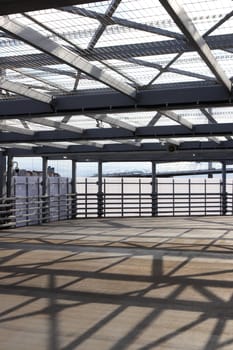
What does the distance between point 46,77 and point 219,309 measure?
4.15m

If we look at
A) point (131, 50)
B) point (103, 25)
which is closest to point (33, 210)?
point (131, 50)

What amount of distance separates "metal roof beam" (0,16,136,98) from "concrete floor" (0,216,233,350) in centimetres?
278

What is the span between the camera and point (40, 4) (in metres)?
2.82

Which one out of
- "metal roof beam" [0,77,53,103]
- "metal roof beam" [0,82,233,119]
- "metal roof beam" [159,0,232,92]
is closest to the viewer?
"metal roof beam" [159,0,232,92]

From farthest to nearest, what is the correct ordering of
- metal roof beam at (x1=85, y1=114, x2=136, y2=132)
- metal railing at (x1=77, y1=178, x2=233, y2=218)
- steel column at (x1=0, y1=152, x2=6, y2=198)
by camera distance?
metal railing at (x1=77, y1=178, x2=233, y2=218), steel column at (x1=0, y1=152, x2=6, y2=198), metal roof beam at (x1=85, y1=114, x2=136, y2=132)

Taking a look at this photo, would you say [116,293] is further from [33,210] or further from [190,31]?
[33,210]

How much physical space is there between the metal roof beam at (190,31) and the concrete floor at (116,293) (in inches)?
110

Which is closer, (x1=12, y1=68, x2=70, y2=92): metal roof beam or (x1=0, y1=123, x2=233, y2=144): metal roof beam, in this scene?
(x1=12, y1=68, x2=70, y2=92): metal roof beam

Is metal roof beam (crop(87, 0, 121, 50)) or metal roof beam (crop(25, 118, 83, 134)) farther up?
metal roof beam (crop(87, 0, 121, 50))

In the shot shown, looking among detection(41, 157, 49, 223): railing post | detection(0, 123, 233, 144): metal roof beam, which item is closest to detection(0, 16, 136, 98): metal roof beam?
detection(0, 123, 233, 144): metal roof beam

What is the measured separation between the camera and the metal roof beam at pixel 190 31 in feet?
13.4

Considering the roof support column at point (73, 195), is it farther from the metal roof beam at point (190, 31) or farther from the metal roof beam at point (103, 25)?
the metal roof beam at point (103, 25)

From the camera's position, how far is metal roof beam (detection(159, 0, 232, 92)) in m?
4.08

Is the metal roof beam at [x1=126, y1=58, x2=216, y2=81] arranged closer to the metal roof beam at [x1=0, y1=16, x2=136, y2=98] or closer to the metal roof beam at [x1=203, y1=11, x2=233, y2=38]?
the metal roof beam at [x1=0, y1=16, x2=136, y2=98]
